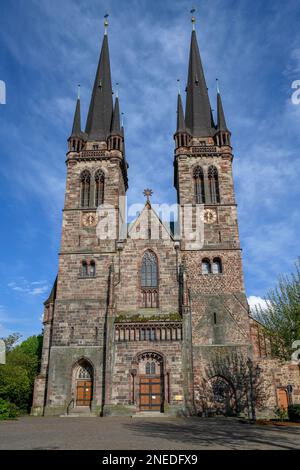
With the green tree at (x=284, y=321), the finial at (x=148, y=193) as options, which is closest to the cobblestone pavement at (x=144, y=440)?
the green tree at (x=284, y=321)

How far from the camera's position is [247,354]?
28.0 meters

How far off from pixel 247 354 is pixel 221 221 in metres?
10.3

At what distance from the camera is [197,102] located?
39.7 metres

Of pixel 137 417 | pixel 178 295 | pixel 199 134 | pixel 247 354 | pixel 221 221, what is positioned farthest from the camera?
pixel 199 134

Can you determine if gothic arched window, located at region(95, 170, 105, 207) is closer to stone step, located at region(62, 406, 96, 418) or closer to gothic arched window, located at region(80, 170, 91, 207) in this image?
gothic arched window, located at region(80, 170, 91, 207)

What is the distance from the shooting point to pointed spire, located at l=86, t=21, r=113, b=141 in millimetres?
38594

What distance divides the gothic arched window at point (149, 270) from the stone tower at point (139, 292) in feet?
0.25

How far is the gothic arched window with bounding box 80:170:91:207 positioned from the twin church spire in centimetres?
376

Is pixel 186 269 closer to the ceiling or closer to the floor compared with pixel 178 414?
closer to the ceiling

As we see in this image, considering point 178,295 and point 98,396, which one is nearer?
point 98,396

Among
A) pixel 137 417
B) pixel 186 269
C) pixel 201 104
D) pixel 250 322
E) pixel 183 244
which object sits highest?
pixel 201 104

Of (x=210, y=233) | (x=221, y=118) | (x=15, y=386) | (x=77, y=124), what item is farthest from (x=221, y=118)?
(x=15, y=386)

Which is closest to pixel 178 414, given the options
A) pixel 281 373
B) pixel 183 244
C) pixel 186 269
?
pixel 281 373

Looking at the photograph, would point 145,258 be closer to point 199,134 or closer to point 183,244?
point 183,244
